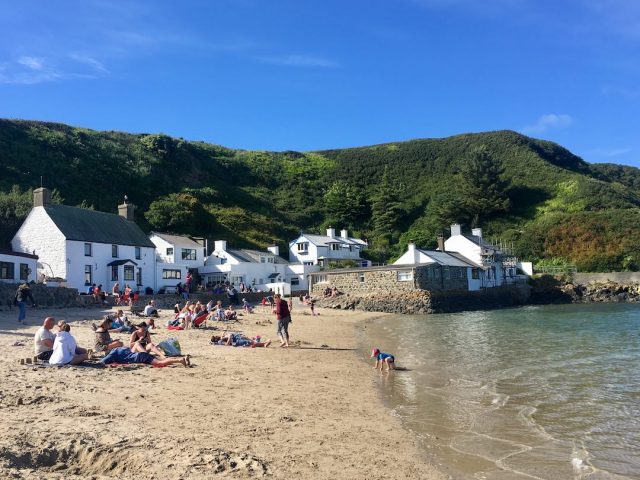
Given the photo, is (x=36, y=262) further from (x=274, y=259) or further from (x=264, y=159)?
(x=264, y=159)

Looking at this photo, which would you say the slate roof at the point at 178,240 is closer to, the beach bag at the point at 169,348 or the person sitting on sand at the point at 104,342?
the person sitting on sand at the point at 104,342

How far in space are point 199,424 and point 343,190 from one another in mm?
82956

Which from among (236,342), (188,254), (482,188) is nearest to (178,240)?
(188,254)

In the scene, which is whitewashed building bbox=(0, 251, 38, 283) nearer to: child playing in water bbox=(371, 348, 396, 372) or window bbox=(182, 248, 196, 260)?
window bbox=(182, 248, 196, 260)

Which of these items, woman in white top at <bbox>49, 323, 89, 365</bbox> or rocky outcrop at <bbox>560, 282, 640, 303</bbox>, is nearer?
woman in white top at <bbox>49, 323, 89, 365</bbox>

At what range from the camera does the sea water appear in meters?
7.25

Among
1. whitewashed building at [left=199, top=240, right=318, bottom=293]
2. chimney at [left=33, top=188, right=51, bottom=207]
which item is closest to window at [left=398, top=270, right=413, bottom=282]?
whitewashed building at [left=199, top=240, right=318, bottom=293]

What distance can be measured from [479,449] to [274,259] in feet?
167

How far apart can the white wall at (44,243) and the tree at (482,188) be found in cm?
5939

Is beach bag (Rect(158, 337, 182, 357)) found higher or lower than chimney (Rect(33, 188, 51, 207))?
lower

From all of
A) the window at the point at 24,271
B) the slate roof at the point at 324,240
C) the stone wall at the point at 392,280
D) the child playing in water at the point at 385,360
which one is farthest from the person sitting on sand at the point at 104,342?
the slate roof at the point at 324,240

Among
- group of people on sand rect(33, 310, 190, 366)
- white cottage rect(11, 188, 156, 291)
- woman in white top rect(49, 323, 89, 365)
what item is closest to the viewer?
woman in white top rect(49, 323, 89, 365)

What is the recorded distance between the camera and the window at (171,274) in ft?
148

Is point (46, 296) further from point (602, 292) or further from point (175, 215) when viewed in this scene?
point (602, 292)
